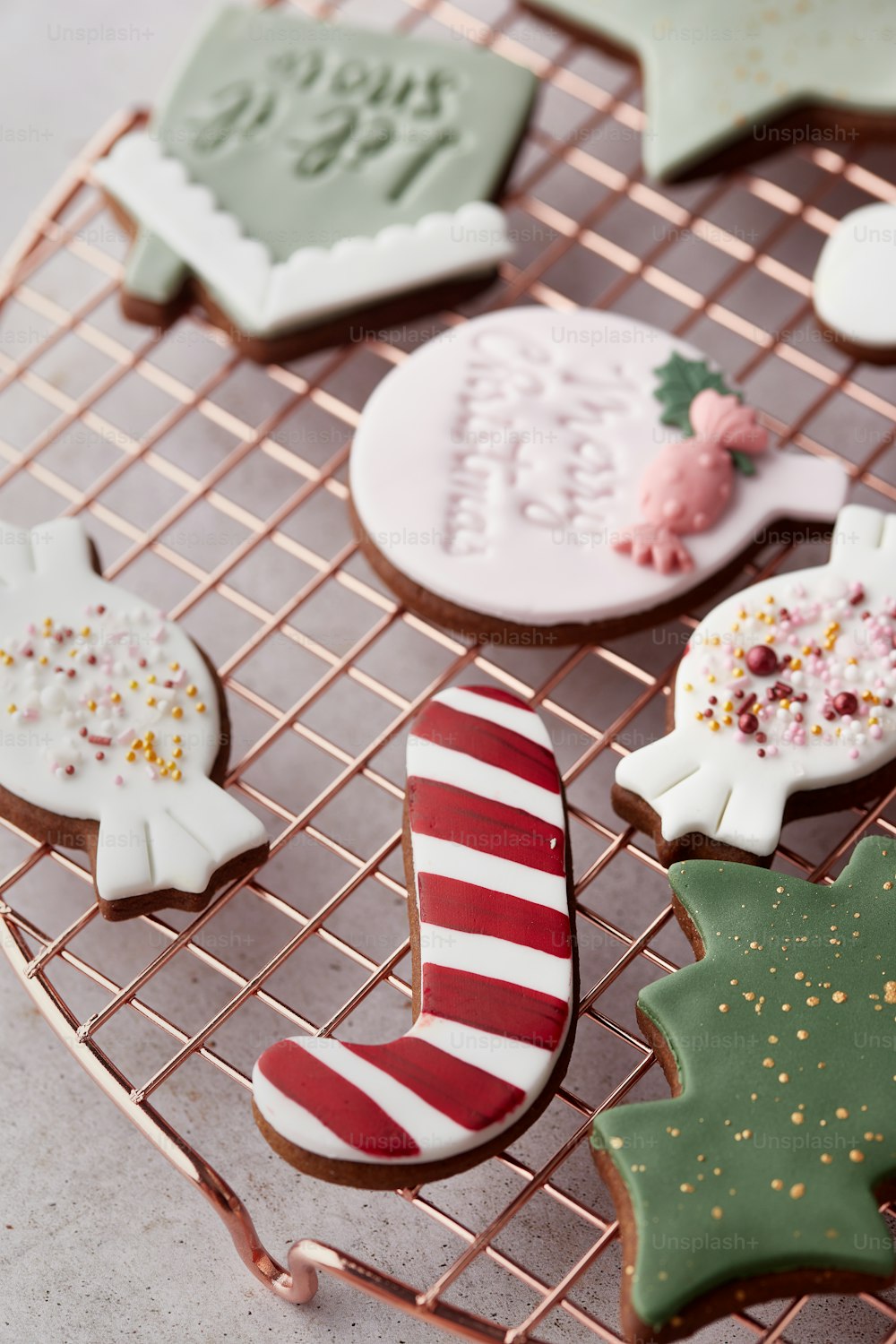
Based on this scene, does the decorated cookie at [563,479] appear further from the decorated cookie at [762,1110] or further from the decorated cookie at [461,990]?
the decorated cookie at [762,1110]

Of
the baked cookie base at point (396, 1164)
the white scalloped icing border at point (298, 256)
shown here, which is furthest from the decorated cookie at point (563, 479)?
the baked cookie base at point (396, 1164)

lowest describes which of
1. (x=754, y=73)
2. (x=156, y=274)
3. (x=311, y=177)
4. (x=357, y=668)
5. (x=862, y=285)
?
(x=357, y=668)

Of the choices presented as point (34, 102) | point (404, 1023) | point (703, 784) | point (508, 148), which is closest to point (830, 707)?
point (703, 784)

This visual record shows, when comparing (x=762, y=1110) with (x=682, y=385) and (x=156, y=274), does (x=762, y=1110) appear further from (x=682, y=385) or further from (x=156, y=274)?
(x=156, y=274)

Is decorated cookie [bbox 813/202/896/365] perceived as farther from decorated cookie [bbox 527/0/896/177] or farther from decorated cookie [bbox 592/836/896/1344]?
decorated cookie [bbox 592/836/896/1344]

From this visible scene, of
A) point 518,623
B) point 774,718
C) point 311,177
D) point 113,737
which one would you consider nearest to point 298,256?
point 311,177

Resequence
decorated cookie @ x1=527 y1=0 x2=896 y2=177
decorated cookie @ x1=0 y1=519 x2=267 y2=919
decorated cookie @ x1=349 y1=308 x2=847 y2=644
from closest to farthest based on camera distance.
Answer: decorated cookie @ x1=0 y1=519 x2=267 y2=919
decorated cookie @ x1=349 y1=308 x2=847 y2=644
decorated cookie @ x1=527 y1=0 x2=896 y2=177

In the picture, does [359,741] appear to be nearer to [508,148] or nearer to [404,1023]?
[404,1023]

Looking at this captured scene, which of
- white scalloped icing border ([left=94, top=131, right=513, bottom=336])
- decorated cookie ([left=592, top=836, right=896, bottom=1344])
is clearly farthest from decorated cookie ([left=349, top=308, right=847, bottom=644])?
decorated cookie ([left=592, top=836, right=896, bottom=1344])
